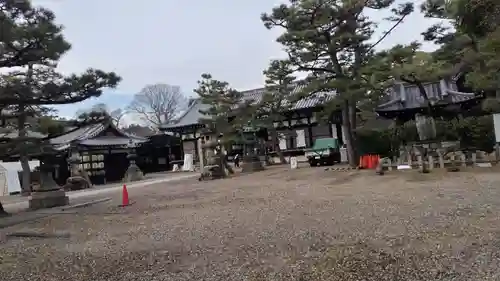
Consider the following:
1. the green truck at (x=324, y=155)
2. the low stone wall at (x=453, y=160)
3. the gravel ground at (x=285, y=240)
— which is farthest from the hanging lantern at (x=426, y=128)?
the green truck at (x=324, y=155)

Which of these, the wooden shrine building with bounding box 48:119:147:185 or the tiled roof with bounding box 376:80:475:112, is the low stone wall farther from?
the wooden shrine building with bounding box 48:119:147:185

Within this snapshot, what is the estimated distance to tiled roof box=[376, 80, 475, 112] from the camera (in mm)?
16781

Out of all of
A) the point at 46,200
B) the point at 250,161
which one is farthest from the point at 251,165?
the point at 46,200

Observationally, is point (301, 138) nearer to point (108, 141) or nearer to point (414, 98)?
point (414, 98)

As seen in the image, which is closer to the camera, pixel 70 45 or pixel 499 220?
pixel 499 220

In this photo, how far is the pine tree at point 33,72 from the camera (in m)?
9.69

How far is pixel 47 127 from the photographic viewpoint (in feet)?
36.2

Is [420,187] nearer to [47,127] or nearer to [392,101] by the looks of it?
[392,101]

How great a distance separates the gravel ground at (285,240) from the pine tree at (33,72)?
3.06 metres

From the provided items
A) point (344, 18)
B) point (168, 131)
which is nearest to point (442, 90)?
point (344, 18)

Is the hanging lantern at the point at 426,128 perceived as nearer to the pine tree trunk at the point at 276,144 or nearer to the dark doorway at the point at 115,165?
the pine tree trunk at the point at 276,144

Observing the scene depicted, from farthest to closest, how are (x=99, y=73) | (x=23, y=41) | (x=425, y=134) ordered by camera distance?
(x=425, y=134), (x=99, y=73), (x=23, y=41)

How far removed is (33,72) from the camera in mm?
11781

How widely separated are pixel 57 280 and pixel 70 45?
7.31 metres
